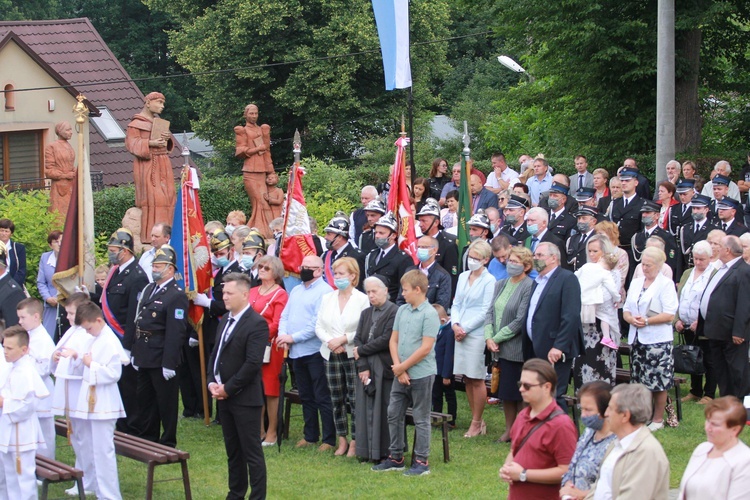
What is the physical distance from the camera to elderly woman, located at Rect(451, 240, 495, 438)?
10.8 m

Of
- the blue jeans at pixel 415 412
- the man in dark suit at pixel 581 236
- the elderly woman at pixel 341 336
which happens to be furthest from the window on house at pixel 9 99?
the blue jeans at pixel 415 412

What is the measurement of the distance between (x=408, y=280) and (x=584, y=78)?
1224 cm

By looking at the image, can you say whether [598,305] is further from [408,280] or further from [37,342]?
[37,342]

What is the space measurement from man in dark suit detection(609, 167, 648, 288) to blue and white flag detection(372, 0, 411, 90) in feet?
10.3

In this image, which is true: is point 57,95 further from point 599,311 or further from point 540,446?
point 540,446

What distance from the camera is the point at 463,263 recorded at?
12461mm

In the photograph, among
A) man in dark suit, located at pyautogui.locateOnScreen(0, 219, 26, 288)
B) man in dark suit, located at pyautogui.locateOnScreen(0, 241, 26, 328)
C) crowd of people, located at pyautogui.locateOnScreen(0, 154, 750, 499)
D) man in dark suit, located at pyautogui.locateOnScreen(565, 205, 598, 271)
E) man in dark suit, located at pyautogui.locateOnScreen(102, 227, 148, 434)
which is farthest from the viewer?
man in dark suit, located at pyautogui.locateOnScreen(0, 219, 26, 288)

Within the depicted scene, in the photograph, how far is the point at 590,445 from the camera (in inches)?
249

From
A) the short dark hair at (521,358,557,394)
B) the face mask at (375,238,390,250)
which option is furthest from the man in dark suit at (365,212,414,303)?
the short dark hair at (521,358,557,394)

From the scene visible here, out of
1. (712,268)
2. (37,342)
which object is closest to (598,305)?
(712,268)

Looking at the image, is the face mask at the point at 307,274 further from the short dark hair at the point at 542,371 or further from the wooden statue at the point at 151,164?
the wooden statue at the point at 151,164

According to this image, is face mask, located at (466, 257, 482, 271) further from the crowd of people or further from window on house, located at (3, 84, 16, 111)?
window on house, located at (3, 84, 16, 111)

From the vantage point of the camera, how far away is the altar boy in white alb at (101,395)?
8.80m

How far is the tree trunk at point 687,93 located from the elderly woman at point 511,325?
10.8 m
